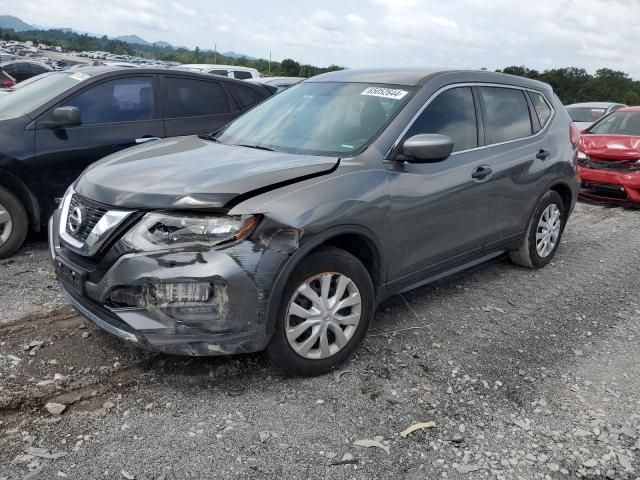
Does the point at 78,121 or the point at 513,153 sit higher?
the point at 513,153

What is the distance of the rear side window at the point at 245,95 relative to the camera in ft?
21.4

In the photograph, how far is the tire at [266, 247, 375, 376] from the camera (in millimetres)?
3072

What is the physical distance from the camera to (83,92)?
538cm

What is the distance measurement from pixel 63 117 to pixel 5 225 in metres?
1.06

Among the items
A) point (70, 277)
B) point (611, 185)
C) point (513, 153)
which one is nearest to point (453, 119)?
point (513, 153)

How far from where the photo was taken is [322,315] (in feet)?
10.5

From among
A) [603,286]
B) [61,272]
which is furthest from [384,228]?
[603,286]

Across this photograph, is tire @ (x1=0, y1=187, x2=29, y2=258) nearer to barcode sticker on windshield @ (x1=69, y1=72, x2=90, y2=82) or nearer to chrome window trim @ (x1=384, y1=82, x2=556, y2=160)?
barcode sticker on windshield @ (x1=69, y1=72, x2=90, y2=82)

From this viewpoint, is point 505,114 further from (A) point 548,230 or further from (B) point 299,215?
(B) point 299,215

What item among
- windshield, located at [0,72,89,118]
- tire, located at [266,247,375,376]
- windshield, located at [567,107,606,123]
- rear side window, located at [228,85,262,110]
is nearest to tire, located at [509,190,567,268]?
tire, located at [266,247,375,376]

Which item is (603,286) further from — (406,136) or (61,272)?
(61,272)

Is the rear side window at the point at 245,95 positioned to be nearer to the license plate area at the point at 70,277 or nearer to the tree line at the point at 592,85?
the license plate area at the point at 70,277

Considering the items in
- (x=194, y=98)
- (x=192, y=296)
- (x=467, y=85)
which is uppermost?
(x=467, y=85)

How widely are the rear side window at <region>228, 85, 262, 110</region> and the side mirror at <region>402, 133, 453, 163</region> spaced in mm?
3453
